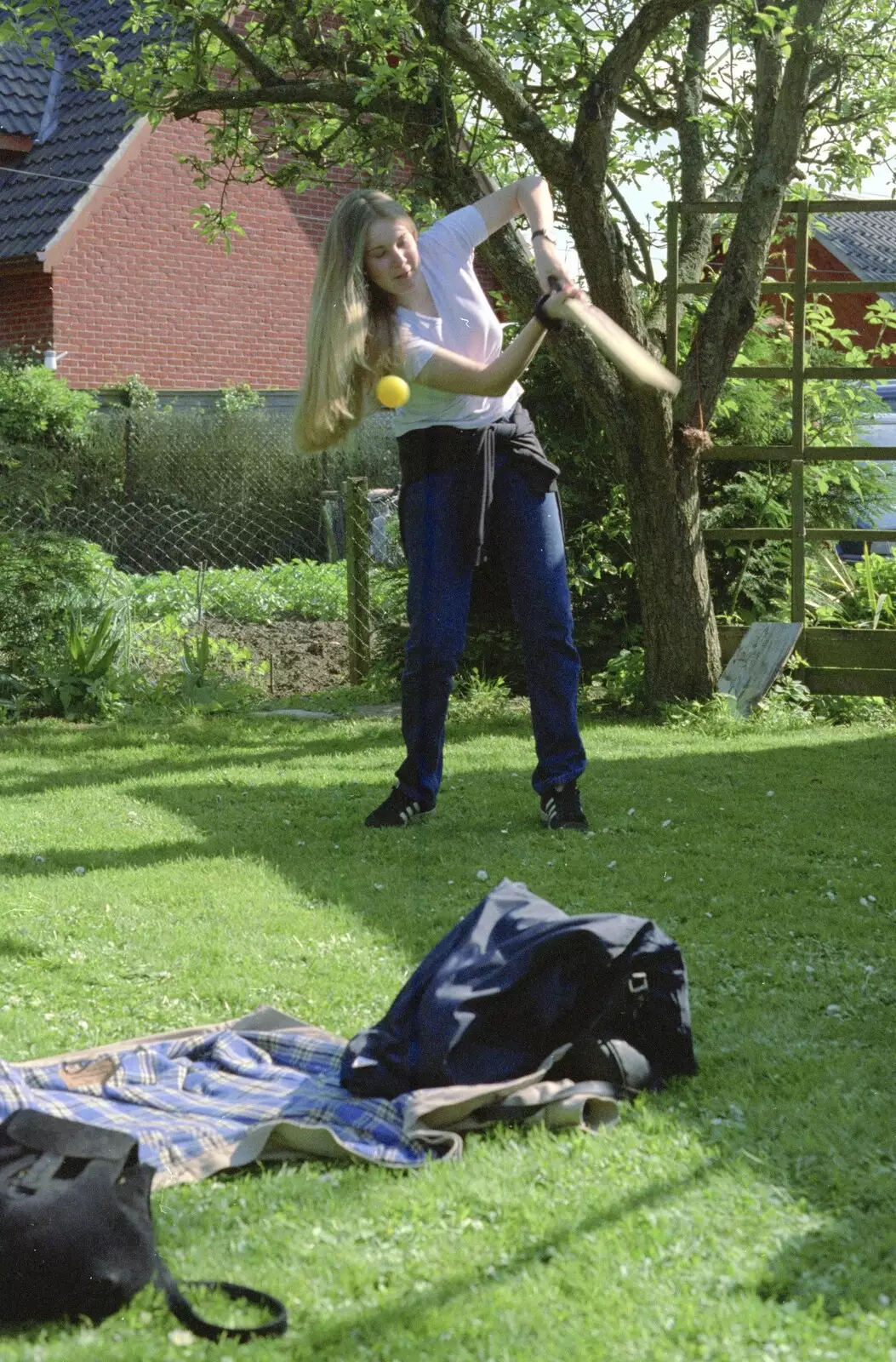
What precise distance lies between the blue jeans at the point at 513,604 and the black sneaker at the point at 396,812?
0.04 meters

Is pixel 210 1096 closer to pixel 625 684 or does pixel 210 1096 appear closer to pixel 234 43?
pixel 625 684

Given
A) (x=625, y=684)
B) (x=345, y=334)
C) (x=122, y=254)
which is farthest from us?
(x=122, y=254)

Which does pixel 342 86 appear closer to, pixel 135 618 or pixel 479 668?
pixel 479 668

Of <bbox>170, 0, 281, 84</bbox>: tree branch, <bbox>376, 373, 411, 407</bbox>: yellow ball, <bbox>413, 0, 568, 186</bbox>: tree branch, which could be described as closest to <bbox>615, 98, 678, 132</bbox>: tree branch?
<bbox>413, 0, 568, 186</bbox>: tree branch

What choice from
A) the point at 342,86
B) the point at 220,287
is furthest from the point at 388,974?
the point at 220,287

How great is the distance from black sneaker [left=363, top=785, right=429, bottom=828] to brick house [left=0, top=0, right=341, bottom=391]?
10.6 m

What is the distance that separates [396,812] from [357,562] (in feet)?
13.1

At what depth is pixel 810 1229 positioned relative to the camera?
7.73 ft

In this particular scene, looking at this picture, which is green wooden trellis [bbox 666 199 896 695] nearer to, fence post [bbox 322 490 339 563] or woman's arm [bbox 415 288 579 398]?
woman's arm [bbox 415 288 579 398]

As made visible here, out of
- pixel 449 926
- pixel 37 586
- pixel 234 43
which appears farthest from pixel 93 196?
pixel 449 926

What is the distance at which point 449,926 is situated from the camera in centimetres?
409

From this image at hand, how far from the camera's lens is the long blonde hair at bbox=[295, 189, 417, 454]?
15.4 ft

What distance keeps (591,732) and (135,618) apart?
14.7ft

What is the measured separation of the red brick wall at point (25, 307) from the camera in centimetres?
1614
